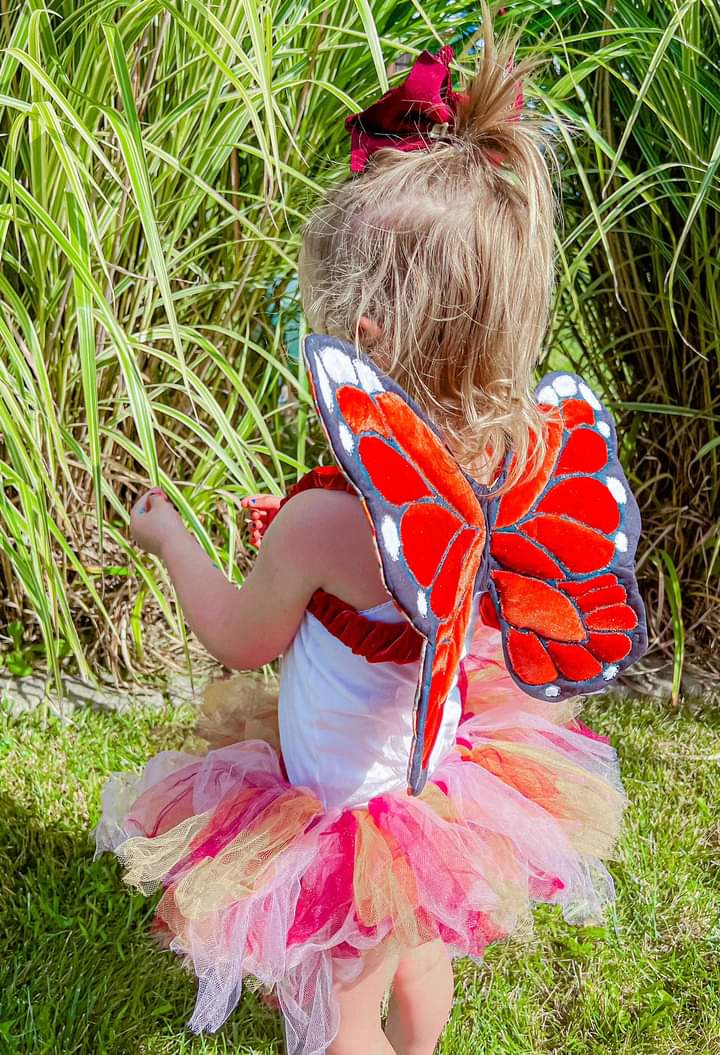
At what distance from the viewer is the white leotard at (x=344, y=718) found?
1.04 m

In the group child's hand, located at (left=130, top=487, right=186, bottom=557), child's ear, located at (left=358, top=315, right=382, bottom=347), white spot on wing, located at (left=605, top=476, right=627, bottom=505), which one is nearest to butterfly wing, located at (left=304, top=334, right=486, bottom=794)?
child's ear, located at (left=358, top=315, right=382, bottom=347)

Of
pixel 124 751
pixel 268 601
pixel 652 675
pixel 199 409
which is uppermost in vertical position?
pixel 268 601

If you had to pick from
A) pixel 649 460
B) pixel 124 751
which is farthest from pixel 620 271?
pixel 124 751

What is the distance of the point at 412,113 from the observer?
0.97 metres

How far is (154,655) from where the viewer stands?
2037mm

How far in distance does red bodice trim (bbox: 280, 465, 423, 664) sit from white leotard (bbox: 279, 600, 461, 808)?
0.08ft

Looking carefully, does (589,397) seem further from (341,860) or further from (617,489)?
(341,860)

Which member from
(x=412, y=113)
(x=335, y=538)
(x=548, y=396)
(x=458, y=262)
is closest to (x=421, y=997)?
(x=335, y=538)

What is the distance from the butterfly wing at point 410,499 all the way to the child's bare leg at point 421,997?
377 millimetres

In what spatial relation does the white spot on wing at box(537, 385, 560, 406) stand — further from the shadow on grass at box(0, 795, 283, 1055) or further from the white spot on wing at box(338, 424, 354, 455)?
the shadow on grass at box(0, 795, 283, 1055)

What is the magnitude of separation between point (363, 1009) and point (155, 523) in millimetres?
546

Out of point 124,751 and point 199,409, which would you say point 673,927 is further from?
point 199,409

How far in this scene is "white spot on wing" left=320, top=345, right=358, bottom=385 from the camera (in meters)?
0.82

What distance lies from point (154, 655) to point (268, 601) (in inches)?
43.3
